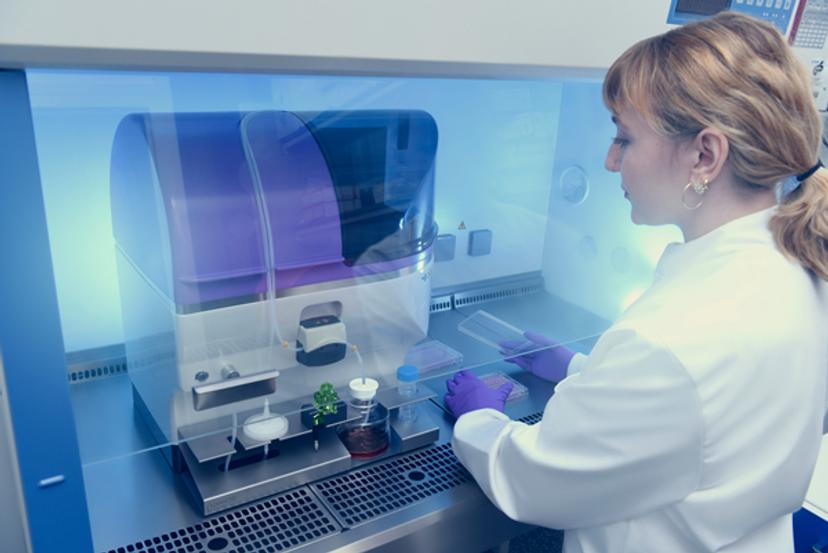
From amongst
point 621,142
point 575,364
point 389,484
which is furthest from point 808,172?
point 389,484

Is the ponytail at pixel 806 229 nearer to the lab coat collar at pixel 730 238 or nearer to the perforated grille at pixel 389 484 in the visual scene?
the lab coat collar at pixel 730 238

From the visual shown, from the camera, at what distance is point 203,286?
0.97 m

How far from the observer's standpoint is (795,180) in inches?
36.8

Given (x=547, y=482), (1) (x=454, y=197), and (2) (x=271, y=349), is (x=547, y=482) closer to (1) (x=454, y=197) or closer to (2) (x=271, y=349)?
(2) (x=271, y=349)

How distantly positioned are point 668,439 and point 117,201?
95 cm

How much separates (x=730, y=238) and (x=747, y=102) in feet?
0.64

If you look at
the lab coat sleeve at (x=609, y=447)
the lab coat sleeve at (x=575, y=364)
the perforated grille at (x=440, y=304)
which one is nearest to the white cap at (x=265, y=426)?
the lab coat sleeve at (x=609, y=447)

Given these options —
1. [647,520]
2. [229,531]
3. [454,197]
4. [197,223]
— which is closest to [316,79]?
[197,223]

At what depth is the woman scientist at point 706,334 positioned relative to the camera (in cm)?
84

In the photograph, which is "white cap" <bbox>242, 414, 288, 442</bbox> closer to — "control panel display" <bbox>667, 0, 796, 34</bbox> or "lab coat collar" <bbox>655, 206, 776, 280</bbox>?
"lab coat collar" <bbox>655, 206, 776, 280</bbox>

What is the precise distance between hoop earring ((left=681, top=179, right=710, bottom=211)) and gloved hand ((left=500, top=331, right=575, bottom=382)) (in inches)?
23.1

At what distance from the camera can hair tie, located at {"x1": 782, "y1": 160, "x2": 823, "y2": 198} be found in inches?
35.8

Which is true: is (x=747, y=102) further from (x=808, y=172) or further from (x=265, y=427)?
(x=265, y=427)

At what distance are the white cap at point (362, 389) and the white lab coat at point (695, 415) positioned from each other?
0.27 metres
